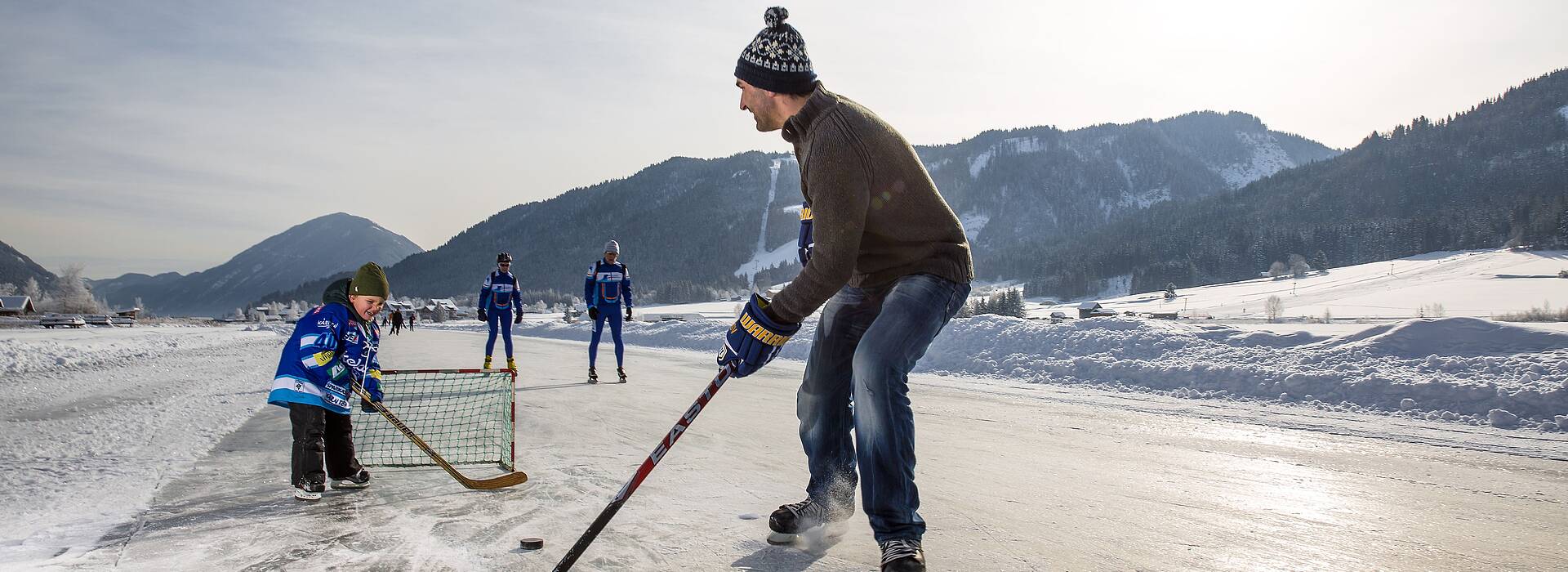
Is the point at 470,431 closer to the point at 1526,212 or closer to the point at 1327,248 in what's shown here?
the point at 1327,248

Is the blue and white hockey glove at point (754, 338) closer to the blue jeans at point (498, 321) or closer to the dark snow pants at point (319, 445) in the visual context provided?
the dark snow pants at point (319, 445)

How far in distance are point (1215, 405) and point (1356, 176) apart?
172170 mm

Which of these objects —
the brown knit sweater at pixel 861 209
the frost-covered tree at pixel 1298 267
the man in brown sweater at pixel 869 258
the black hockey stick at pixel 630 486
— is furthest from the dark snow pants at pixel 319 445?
the frost-covered tree at pixel 1298 267

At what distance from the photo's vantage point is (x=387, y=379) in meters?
9.77

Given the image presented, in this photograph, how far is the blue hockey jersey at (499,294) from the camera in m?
11.3

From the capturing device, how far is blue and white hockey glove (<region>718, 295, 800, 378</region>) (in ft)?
8.89

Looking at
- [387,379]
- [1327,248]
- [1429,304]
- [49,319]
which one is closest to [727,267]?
[1327,248]

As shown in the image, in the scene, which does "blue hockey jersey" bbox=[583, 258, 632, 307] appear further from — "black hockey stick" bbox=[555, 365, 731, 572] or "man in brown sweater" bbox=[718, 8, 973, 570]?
"man in brown sweater" bbox=[718, 8, 973, 570]

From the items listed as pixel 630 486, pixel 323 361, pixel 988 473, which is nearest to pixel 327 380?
pixel 323 361

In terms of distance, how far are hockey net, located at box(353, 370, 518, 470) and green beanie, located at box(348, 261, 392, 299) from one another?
1.71 ft

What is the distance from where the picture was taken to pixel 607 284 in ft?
35.1

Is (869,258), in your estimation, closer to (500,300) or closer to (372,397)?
(372,397)

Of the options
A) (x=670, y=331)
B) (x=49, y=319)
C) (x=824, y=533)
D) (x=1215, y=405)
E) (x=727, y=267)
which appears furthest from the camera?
(x=727, y=267)

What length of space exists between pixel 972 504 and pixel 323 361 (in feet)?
10.8
